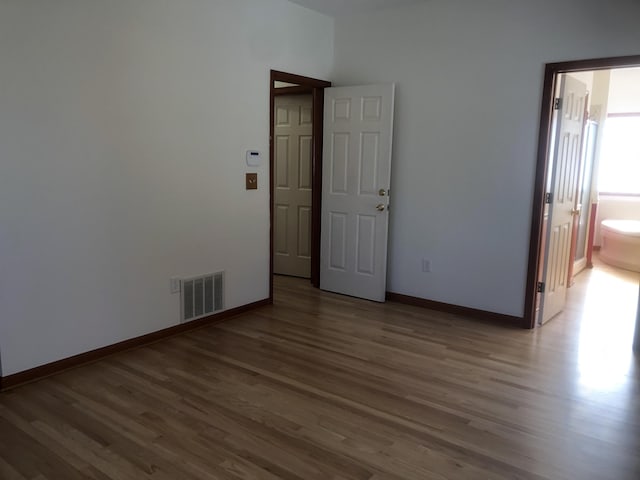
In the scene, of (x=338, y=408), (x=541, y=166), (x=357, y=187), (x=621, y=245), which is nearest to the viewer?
(x=338, y=408)

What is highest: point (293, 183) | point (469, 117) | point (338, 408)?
point (469, 117)

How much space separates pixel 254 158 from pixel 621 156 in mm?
6782

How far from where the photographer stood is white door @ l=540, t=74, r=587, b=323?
3.98 m

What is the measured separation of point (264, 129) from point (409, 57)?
59.9 inches

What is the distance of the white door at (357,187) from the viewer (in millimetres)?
4609

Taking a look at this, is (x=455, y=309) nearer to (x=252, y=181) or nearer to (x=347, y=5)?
(x=252, y=181)

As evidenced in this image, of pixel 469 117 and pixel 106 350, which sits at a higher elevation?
pixel 469 117

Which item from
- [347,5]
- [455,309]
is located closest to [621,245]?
[455,309]

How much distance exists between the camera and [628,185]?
7.97 m

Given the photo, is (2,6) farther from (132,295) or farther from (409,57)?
(409,57)

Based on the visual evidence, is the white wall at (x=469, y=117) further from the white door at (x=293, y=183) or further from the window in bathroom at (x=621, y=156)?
the window in bathroom at (x=621, y=156)

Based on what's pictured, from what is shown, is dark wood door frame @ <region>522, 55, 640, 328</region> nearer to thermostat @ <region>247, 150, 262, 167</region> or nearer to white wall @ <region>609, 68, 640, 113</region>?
thermostat @ <region>247, 150, 262, 167</region>

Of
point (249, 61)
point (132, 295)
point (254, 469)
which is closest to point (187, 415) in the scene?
point (254, 469)

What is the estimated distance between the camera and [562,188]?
13.8 feet
